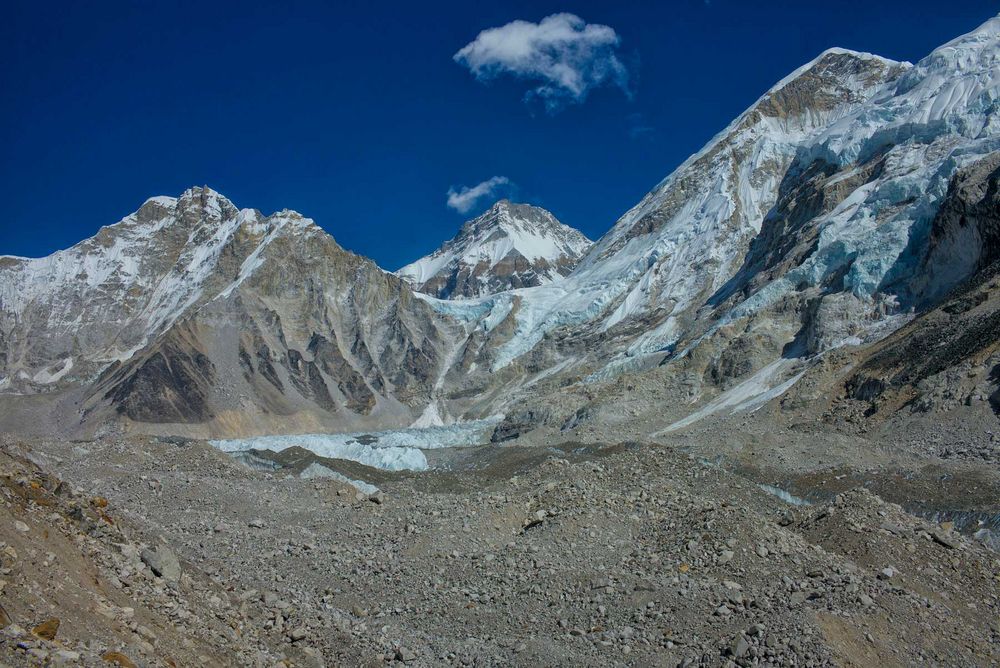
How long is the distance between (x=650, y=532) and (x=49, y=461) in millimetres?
19218

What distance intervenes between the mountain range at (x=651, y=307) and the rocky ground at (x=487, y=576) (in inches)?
1171

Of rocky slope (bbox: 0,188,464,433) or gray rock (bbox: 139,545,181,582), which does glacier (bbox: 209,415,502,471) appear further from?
gray rock (bbox: 139,545,181,582)

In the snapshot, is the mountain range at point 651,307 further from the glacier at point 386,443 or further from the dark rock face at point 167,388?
the glacier at point 386,443

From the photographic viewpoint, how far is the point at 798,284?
8800 cm

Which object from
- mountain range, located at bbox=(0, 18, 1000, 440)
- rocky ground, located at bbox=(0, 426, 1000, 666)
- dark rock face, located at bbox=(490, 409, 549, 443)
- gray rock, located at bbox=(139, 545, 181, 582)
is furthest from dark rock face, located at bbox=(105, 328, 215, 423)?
Answer: gray rock, located at bbox=(139, 545, 181, 582)

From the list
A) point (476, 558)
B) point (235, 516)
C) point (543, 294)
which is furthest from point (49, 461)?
point (543, 294)

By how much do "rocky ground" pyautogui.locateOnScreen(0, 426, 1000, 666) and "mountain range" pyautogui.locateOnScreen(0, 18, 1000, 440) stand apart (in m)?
29.7

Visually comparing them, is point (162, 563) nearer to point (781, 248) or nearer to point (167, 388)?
point (781, 248)

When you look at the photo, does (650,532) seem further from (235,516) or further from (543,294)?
(543,294)

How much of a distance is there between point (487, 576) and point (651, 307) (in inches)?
4746

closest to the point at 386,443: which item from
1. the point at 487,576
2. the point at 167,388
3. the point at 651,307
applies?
the point at 167,388

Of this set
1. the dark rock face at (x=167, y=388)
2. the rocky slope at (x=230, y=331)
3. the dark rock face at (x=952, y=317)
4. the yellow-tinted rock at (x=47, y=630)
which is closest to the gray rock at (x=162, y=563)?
the yellow-tinted rock at (x=47, y=630)

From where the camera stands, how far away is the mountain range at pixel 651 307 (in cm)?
6806

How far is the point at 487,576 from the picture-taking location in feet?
59.7
